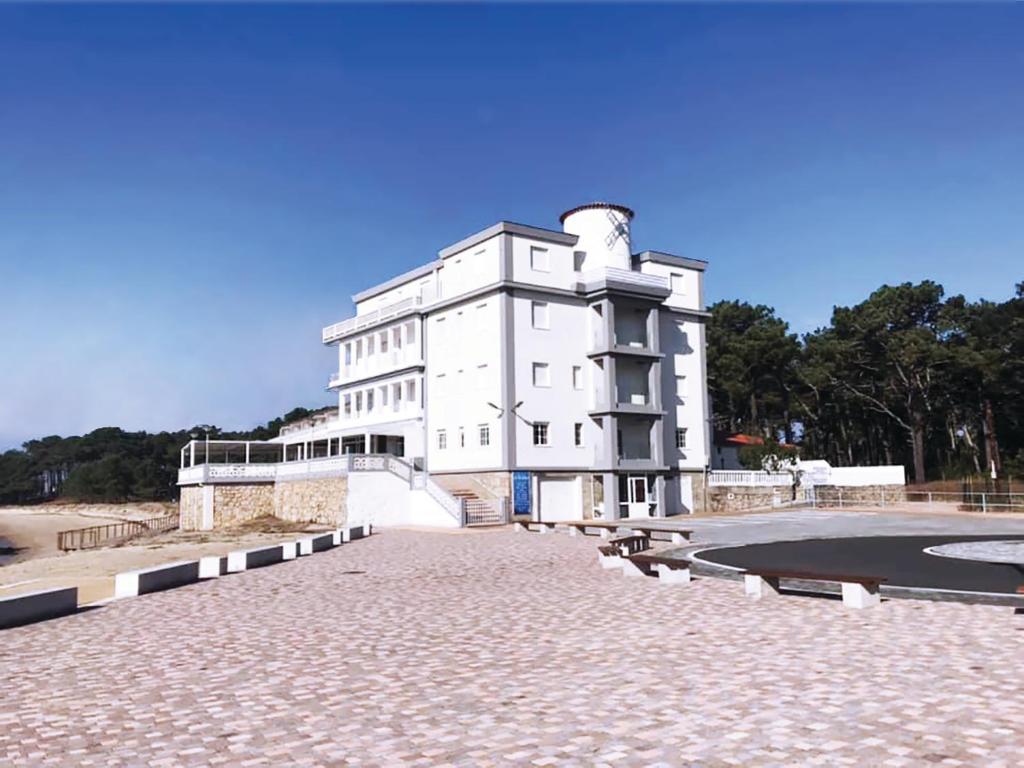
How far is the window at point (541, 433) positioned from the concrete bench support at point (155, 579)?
74.5 ft

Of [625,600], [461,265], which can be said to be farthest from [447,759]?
[461,265]

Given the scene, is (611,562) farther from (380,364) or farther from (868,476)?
(868,476)

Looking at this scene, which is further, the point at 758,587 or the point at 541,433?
the point at 541,433

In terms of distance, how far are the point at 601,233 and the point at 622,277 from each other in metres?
2.92

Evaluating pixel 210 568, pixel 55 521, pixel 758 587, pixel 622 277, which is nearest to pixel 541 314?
pixel 622 277

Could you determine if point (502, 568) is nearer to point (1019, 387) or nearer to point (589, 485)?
point (589, 485)

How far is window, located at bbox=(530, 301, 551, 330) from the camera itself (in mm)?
39062

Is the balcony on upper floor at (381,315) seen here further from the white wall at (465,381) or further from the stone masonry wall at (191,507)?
the stone masonry wall at (191,507)

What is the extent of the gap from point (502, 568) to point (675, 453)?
26821 mm

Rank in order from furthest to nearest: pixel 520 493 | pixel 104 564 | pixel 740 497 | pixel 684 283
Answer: pixel 684 283, pixel 740 497, pixel 520 493, pixel 104 564

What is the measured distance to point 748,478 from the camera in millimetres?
45250

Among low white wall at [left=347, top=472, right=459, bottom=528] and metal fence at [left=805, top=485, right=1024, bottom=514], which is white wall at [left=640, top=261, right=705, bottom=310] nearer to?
metal fence at [left=805, top=485, right=1024, bottom=514]

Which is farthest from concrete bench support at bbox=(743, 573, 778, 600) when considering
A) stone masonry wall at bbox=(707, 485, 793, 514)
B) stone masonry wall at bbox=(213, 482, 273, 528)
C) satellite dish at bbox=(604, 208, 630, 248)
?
stone masonry wall at bbox=(213, 482, 273, 528)

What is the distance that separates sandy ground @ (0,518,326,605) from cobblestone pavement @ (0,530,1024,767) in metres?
6.34
